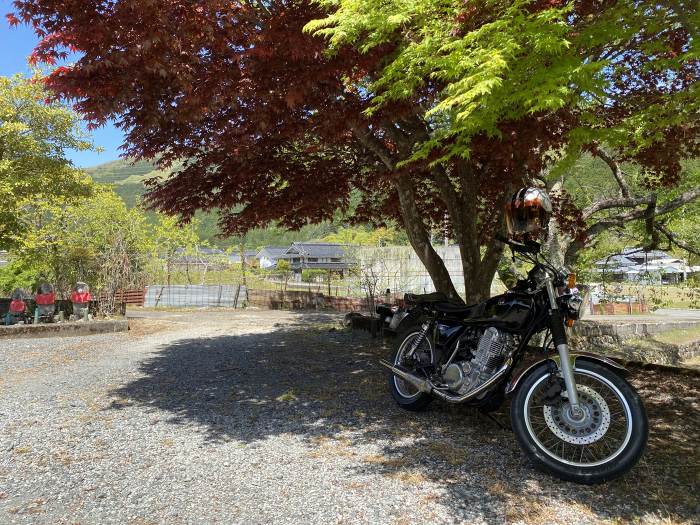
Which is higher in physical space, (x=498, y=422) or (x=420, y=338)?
(x=420, y=338)

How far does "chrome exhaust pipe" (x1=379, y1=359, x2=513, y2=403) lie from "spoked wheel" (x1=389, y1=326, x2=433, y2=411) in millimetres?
99

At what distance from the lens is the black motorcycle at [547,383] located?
255cm

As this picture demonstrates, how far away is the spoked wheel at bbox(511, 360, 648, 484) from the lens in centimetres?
249

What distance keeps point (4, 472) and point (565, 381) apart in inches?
132

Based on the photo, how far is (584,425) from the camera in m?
2.64

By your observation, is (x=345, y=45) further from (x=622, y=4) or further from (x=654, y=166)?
(x=654, y=166)

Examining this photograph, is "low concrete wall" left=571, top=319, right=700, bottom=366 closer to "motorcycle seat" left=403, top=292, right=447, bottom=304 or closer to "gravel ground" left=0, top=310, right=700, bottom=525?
"gravel ground" left=0, top=310, right=700, bottom=525

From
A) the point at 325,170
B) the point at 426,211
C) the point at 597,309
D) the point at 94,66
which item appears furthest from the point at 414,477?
the point at 597,309

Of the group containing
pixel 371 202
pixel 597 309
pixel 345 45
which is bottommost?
pixel 597 309

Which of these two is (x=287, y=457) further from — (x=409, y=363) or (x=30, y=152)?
(x=30, y=152)

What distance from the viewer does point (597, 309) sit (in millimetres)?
20766

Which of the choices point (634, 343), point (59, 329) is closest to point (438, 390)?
point (59, 329)

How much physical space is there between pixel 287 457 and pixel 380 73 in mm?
3035

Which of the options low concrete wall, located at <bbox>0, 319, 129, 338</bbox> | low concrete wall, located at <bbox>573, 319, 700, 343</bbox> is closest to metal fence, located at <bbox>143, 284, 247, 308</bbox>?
low concrete wall, located at <bbox>0, 319, 129, 338</bbox>
